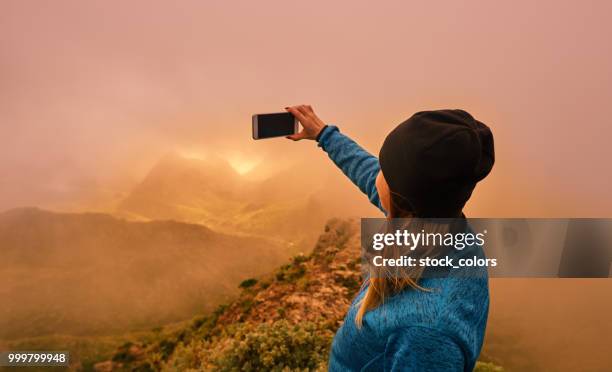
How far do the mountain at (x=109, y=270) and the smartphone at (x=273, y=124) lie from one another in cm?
300

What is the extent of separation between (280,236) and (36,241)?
2.30m

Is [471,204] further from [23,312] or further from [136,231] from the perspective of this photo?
[23,312]

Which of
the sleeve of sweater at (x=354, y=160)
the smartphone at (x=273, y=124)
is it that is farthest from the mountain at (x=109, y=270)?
the sleeve of sweater at (x=354, y=160)

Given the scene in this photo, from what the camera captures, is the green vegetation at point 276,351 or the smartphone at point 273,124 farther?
the green vegetation at point 276,351

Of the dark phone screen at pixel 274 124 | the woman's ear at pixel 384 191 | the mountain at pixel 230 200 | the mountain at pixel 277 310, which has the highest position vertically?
the dark phone screen at pixel 274 124

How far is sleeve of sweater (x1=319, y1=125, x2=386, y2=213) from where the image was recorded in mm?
1682

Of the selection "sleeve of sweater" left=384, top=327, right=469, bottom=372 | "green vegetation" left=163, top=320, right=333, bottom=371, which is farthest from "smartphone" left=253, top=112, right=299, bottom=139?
"green vegetation" left=163, top=320, right=333, bottom=371

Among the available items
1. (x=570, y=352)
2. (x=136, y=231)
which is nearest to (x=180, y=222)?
(x=136, y=231)

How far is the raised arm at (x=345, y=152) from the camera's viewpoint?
5.55 feet

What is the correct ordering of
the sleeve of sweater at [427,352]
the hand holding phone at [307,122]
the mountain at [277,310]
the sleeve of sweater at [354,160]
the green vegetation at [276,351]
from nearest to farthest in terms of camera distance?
the sleeve of sweater at [427,352], the sleeve of sweater at [354,160], the hand holding phone at [307,122], the green vegetation at [276,351], the mountain at [277,310]

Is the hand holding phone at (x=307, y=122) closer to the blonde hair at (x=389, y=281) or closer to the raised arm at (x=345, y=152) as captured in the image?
the raised arm at (x=345, y=152)

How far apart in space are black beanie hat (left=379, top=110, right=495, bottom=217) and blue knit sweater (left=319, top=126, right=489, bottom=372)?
0.53 feet

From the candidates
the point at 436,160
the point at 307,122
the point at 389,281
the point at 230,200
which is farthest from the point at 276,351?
the point at 230,200

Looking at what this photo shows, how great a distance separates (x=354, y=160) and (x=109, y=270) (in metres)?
3.64
